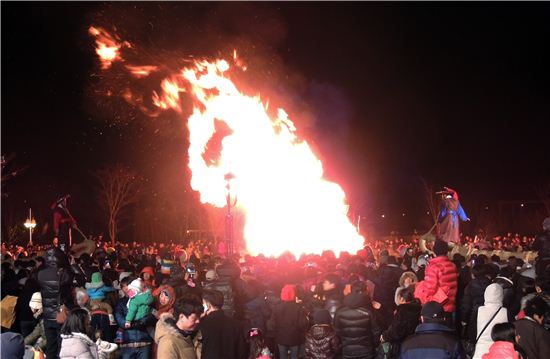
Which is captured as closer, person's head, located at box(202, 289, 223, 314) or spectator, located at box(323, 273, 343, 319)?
person's head, located at box(202, 289, 223, 314)

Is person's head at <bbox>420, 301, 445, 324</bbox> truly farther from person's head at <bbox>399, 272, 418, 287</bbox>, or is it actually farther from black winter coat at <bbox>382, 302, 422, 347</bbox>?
person's head at <bbox>399, 272, 418, 287</bbox>

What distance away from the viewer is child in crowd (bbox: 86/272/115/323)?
9.88 metres

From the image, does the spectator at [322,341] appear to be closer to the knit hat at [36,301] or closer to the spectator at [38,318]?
the spectator at [38,318]

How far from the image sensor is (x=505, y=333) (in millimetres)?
6262

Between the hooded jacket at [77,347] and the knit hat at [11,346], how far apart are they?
37 centimetres

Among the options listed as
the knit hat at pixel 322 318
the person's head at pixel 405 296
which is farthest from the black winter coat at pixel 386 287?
the knit hat at pixel 322 318

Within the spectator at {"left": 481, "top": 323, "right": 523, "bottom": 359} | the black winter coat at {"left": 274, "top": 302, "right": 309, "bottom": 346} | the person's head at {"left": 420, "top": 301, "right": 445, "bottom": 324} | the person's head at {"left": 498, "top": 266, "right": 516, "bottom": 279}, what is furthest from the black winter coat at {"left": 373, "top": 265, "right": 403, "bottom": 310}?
the person's head at {"left": 420, "top": 301, "right": 445, "bottom": 324}

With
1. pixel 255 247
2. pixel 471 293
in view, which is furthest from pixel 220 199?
pixel 471 293

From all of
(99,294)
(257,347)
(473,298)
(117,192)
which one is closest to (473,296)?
(473,298)

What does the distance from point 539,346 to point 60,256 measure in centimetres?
779

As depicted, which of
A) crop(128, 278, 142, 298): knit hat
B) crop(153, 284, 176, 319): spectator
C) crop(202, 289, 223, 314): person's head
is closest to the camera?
crop(202, 289, 223, 314): person's head

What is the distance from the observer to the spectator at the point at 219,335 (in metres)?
6.83

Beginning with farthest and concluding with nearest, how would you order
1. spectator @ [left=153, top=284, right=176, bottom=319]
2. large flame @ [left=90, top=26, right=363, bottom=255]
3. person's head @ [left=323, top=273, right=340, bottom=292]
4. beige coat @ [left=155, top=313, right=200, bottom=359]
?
large flame @ [left=90, top=26, right=363, bottom=255]
person's head @ [left=323, top=273, right=340, bottom=292]
spectator @ [left=153, top=284, right=176, bottom=319]
beige coat @ [left=155, top=313, right=200, bottom=359]

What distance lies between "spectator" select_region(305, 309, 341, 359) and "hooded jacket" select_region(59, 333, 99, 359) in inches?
111
